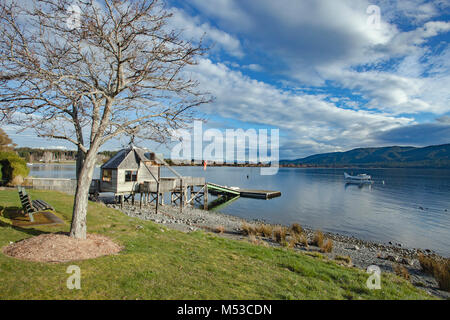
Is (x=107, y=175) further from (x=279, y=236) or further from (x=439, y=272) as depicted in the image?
(x=439, y=272)

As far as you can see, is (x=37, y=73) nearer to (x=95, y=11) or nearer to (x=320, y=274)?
(x=95, y=11)

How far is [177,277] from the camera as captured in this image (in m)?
5.88

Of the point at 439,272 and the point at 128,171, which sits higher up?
the point at 128,171

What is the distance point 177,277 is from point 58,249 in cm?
374

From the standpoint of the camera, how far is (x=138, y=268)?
19.9 feet

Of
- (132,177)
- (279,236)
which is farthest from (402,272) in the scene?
(132,177)

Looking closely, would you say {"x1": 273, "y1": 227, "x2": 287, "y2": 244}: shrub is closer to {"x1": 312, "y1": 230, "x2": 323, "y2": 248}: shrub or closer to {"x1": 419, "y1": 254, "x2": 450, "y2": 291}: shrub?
{"x1": 312, "y1": 230, "x2": 323, "y2": 248}: shrub

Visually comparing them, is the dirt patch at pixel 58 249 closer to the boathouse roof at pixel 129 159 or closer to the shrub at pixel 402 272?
the shrub at pixel 402 272

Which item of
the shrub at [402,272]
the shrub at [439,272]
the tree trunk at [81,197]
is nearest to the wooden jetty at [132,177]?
the tree trunk at [81,197]

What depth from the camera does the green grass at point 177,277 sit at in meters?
4.81

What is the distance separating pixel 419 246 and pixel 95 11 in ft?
89.7

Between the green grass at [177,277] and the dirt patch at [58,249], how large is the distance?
0.47m

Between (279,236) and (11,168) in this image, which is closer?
(279,236)
